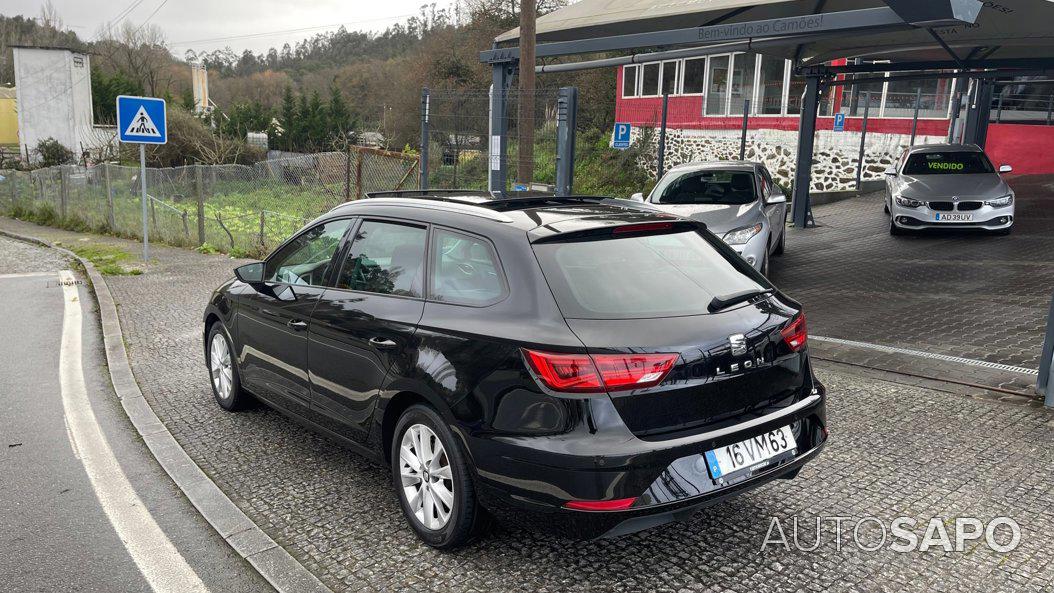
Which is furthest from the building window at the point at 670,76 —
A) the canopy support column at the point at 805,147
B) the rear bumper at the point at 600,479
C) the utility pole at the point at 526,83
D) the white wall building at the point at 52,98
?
the white wall building at the point at 52,98

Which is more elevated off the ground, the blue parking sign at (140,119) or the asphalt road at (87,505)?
the blue parking sign at (140,119)

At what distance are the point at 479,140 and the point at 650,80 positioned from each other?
2250cm

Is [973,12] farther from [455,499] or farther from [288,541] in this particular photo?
[288,541]

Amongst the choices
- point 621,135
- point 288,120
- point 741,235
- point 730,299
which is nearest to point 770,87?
point 621,135

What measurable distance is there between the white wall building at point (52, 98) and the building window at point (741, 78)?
4139 centimetres

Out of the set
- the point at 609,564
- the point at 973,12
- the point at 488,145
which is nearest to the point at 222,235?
the point at 488,145

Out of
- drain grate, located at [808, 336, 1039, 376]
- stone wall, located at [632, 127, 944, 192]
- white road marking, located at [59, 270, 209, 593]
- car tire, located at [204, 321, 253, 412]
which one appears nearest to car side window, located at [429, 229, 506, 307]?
white road marking, located at [59, 270, 209, 593]

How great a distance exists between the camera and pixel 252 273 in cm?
545

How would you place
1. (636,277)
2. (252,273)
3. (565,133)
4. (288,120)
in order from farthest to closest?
(288,120) → (565,133) → (252,273) → (636,277)

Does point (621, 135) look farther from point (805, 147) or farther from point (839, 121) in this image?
point (839, 121)

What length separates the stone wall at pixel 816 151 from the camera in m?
24.7

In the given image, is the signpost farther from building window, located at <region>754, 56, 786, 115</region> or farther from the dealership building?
building window, located at <region>754, 56, 786, 115</region>

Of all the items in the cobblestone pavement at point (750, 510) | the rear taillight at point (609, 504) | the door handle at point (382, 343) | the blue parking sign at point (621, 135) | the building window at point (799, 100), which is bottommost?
the cobblestone pavement at point (750, 510)

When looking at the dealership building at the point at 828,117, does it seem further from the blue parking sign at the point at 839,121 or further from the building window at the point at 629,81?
the building window at the point at 629,81
